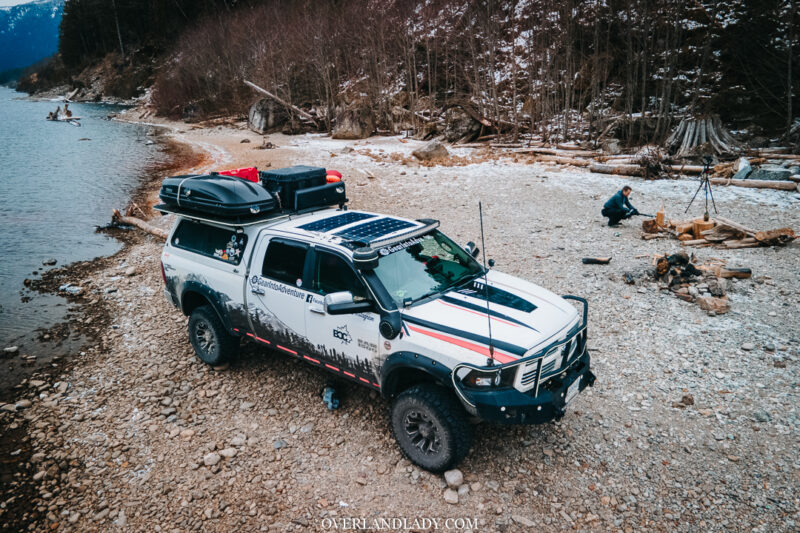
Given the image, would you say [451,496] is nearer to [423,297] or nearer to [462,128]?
[423,297]

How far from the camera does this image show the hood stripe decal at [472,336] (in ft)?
12.8

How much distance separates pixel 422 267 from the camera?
4977mm

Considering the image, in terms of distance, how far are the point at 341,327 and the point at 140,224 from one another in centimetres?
1289

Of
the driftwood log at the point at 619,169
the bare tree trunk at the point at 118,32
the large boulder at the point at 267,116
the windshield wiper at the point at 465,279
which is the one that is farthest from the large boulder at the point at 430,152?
the bare tree trunk at the point at 118,32

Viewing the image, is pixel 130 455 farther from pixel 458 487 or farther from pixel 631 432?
pixel 631 432

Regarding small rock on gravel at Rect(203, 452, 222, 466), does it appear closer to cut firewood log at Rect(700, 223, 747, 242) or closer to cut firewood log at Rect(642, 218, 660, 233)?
cut firewood log at Rect(642, 218, 660, 233)

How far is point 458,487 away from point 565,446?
131 centimetres

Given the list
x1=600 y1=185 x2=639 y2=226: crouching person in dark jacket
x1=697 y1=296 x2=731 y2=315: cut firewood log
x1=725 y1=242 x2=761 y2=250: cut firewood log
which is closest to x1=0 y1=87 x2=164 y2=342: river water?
x1=697 y1=296 x2=731 y2=315: cut firewood log

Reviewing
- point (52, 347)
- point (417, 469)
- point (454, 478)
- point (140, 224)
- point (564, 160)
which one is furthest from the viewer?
point (564, 160)

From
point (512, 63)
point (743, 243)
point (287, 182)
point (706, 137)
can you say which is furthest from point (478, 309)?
point (512, 63)

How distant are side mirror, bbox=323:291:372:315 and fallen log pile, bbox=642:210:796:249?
883cm

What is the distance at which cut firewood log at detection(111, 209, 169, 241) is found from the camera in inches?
530

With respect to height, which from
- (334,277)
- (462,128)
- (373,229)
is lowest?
(334,277)

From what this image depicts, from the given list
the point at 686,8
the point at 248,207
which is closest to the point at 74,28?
the point at 686,8
